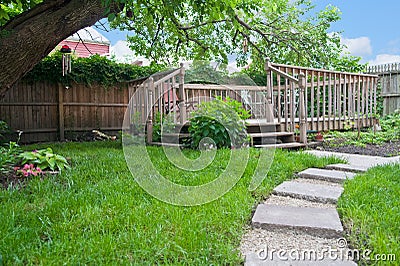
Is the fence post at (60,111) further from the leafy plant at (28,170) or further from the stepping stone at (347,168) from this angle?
the stepping stone at (347,168)

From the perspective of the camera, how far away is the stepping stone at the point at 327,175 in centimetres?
281

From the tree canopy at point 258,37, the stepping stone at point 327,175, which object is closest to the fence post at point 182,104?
the stepping stone at point 327,175

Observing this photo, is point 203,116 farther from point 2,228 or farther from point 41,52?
point 2,228

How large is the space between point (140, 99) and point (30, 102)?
9.62 ft

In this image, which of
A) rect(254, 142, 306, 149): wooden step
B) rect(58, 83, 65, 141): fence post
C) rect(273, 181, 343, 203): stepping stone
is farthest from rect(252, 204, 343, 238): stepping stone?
rect(58, 83, 65, 141): fence post

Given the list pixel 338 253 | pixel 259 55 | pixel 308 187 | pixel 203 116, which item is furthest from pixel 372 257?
pixel 259 55

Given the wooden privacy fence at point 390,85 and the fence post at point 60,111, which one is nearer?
the fence post at point 60,111

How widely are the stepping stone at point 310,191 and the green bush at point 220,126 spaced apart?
165 centimetres

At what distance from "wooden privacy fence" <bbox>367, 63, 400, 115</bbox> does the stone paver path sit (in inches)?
302

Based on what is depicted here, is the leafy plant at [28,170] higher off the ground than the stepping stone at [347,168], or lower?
higher

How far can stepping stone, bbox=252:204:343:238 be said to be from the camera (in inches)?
68.5

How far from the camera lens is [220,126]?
14.2 feet

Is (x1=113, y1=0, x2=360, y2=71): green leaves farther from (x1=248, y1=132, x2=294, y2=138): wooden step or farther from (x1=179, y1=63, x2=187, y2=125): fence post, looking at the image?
(x1=248, y1=132, x2=294, y2=138): wooden step

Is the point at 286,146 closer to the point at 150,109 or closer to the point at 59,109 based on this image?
the point at 150,109
